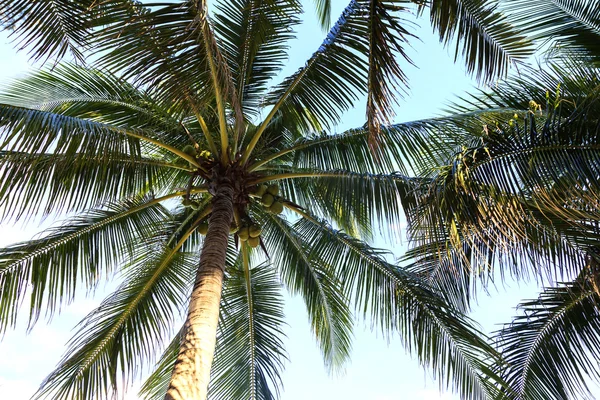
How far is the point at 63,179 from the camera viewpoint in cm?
554

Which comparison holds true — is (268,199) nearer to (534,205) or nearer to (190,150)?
(190,150)

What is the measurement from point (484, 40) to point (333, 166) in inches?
78.8

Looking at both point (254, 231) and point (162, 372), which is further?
point (162, 372)

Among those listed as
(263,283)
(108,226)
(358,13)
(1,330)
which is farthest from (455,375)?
(1,330)

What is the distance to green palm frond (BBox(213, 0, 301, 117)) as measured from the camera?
630 centimetres

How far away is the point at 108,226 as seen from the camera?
687 cm

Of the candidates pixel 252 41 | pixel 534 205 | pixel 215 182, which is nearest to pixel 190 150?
pixel 215 182

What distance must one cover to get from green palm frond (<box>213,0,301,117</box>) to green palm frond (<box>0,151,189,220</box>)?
1.57 metres

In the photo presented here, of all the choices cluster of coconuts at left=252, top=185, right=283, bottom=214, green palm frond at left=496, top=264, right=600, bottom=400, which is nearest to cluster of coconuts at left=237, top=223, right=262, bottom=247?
cluster of coconuts at left=252, top=185, right=283, bottom=214

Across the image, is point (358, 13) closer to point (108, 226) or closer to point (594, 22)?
point (594, 22)

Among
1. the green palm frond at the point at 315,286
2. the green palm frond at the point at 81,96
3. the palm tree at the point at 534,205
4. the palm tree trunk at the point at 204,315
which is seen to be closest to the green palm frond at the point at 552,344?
the palm tree at the point at 534,205

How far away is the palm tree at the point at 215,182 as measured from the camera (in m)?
4.83

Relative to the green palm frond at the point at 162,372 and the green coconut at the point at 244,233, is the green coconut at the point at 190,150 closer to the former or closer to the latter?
the green coconut at the point at 244,233

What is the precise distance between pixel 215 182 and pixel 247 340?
7.53 ft
